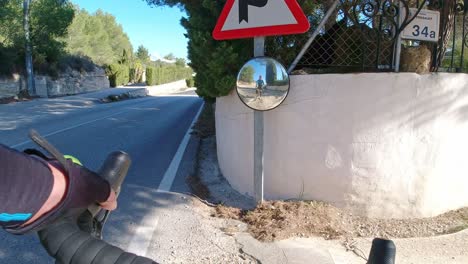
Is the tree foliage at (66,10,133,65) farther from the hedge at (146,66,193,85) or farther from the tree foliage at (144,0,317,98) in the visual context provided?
the tree foliage at (144,0,317,98)

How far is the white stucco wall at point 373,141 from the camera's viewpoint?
4.08 m

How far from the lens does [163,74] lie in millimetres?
66312

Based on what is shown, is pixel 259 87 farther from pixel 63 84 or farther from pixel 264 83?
pixel 63 84

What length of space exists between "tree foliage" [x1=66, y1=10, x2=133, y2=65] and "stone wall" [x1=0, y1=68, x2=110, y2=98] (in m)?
4.78

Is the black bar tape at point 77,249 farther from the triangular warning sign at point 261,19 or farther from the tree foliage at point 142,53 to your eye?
the tree foliage at point 142,53

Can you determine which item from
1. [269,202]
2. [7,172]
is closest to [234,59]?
[269,202]

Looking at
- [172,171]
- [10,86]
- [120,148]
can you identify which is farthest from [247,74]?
[10,86]

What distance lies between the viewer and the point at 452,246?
149 inches

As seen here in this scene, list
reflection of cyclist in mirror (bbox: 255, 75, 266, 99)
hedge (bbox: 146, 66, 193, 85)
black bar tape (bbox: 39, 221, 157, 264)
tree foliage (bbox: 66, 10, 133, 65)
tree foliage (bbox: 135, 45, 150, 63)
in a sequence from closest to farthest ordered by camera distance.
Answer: black bar tape (bbox: 39, 221, 157, 264) → reflection of cyclist in mirror (bbox: 255, 75, 266, 99) → tree foliage (bbox: 66, 10, 133, 65) → hedge (bbox: 146, 66, 193, 85) → tree foliage (bbox: 135, 45, 150, 63)

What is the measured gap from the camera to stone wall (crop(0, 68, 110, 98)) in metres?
24.9

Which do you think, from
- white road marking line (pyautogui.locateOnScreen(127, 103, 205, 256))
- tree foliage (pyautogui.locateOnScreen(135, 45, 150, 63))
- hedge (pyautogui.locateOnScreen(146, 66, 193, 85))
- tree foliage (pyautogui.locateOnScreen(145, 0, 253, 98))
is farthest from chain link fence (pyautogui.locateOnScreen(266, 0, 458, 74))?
tree foliage (pyautogui.locateOnScreen(135, 45, 150, 63))

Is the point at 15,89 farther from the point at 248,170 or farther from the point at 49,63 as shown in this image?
the point at 248,170

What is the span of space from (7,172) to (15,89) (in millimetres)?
27841

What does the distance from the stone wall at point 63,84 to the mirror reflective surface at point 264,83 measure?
2426cm
